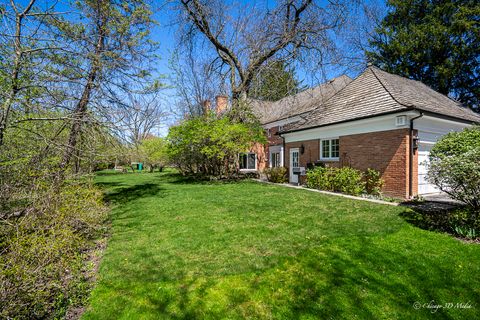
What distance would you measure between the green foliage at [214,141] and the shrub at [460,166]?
9379mm

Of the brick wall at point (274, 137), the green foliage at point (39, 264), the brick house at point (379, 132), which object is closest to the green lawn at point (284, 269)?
the green foliage at point (39, 264)

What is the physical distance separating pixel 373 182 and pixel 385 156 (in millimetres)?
1140

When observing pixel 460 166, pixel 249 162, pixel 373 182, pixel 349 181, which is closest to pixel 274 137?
pixel 249 162

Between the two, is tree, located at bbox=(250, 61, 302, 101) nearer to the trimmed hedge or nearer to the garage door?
the trimmed hedge

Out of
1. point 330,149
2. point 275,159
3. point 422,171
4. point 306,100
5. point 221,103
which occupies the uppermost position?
point 306,100

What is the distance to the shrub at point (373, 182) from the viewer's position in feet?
30.8

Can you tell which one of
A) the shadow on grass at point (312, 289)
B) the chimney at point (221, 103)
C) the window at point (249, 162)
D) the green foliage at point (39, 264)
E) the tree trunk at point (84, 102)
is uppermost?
the chimney at point (221, 103)

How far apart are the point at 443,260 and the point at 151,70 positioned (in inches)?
331

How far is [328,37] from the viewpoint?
39.3 feet

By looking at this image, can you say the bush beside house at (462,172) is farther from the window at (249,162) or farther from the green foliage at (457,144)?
the window at (249,162)

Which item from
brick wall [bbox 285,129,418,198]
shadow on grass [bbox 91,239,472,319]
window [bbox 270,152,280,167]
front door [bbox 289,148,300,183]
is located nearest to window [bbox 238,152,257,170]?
window [bbox 270,152,280,167]

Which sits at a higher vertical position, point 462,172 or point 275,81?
point 275,81

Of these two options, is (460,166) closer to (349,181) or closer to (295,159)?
(349,181)

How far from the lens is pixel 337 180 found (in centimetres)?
1020
